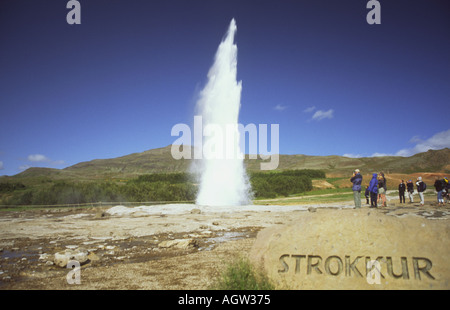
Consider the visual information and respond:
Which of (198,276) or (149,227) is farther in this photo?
(149,227)

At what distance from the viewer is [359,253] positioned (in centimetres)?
490

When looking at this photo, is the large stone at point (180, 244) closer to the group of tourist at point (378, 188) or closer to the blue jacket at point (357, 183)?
the group of tourist at point (378, 188)


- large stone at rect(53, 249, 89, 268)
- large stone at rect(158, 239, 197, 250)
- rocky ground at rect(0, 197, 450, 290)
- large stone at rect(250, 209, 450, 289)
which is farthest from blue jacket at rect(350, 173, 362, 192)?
large stone at rect(53, 249, 89, 268)

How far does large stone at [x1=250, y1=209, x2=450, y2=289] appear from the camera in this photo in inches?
182

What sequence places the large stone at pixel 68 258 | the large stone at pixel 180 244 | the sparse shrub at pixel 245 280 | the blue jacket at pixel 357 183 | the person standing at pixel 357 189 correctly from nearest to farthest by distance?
the sparse shrub at pixel 245 280
the large stone at pixel 68 258
the large stone at pixel 180 244
the person standing at pixel 357 189
the blue jacket at pixel 357 183

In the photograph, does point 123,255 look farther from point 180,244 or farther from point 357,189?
point 357,189

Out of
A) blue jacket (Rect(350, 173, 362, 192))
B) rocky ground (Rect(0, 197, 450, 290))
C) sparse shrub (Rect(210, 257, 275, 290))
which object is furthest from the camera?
blue jacket (Rect(350, 173, 362, 192))

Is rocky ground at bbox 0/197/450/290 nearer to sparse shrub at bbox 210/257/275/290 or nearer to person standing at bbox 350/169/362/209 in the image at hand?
sparse shrub at bbox 210/257/275/290

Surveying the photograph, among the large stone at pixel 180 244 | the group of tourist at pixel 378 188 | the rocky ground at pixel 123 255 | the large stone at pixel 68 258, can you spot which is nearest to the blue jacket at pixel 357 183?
the group of tourist at pixel 378 188

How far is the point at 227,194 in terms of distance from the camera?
31641mm

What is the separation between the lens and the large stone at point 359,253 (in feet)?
15.2
